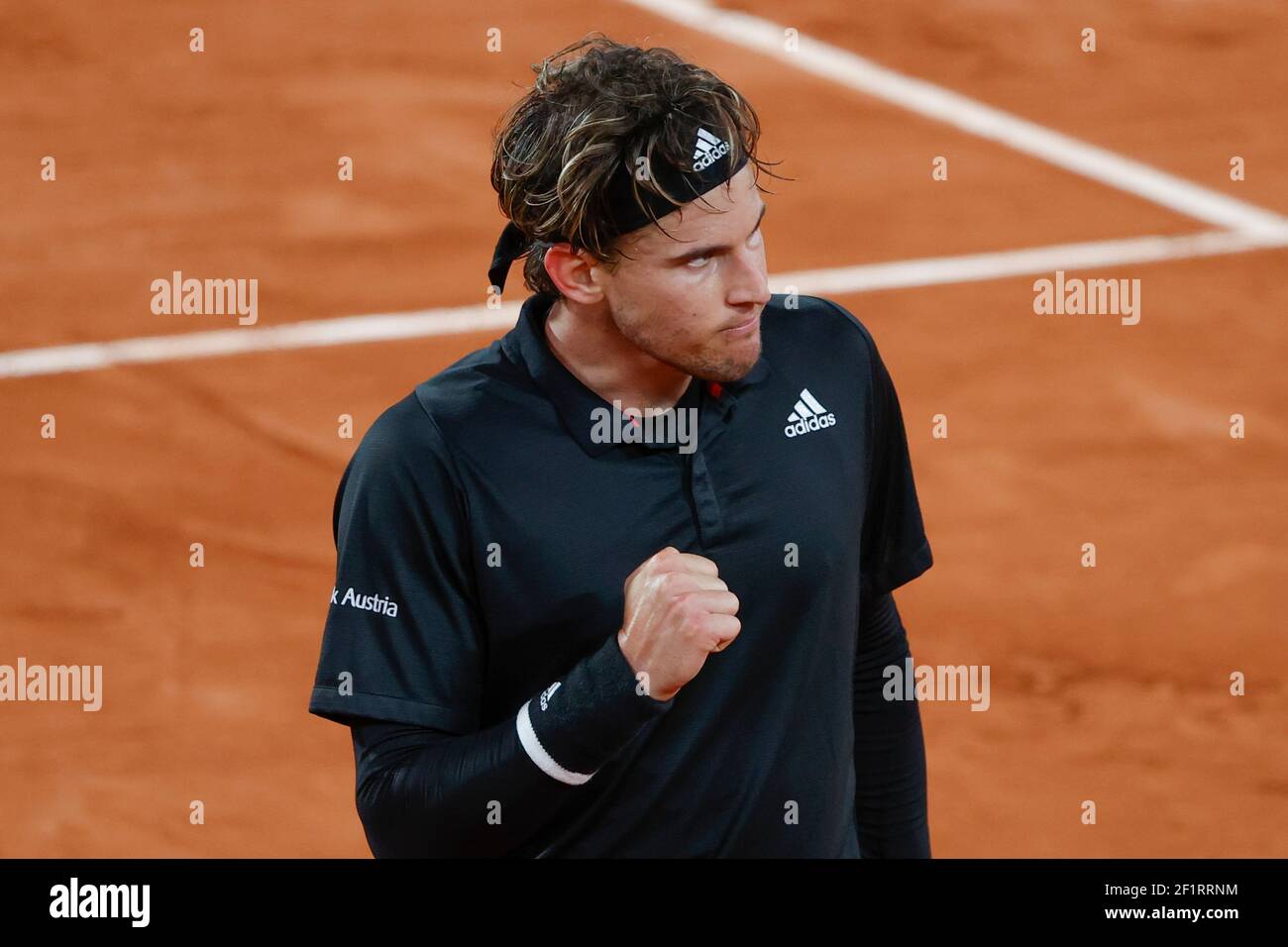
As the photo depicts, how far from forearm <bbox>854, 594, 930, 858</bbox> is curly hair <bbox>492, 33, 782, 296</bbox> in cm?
101

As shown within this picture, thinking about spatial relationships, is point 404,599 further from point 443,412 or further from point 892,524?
point 892,524

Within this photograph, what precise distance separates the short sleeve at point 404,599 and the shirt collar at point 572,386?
252mm

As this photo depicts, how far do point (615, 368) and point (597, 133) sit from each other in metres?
0.43

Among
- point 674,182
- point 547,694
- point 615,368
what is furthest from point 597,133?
point 547,694

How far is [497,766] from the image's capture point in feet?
9.58

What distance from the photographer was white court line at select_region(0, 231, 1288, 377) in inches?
284

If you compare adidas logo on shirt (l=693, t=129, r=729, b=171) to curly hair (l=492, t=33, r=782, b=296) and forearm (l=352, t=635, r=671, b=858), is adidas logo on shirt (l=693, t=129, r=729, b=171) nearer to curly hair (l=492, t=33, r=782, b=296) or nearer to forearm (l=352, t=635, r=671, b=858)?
curly hair (l=492, t=33, r=782, b=296)

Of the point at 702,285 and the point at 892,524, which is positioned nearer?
the point at 702,285

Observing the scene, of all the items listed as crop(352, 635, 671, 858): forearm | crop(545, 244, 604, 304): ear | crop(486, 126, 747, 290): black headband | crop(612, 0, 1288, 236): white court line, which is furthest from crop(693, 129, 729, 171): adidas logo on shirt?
crop(612, 0, 1288, 236): white court line

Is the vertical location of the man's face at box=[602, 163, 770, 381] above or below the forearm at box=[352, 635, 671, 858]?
above

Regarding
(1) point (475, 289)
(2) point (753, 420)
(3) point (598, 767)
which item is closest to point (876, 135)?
(1) point (475, 289)

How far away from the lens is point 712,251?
10.3ft

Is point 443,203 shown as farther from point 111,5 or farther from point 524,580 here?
point 524,580

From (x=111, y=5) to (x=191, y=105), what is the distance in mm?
835
